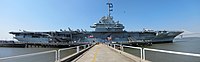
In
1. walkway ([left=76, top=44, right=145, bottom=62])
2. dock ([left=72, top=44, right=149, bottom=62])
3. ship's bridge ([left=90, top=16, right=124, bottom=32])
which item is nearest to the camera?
dock ([left=72, top=44, right=149, bottom=62])

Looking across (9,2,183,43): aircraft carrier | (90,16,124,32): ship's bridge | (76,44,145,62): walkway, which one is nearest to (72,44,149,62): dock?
(76,44,145,62): walkway

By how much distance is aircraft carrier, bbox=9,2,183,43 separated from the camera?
76312 millimetres

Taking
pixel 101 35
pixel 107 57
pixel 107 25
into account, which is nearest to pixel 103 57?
pixel 107 57

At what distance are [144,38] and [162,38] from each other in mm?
9434

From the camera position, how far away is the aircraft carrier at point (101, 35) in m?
76.3

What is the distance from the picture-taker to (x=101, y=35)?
274ft

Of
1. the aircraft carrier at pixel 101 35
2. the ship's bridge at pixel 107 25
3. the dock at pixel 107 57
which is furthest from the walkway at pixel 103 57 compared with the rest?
the ship's bridge at pixel 107 25

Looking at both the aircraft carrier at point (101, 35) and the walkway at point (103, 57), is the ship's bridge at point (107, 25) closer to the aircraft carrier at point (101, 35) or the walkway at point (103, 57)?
the aircraft carrier at point (101, 35)

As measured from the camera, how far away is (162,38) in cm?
8456

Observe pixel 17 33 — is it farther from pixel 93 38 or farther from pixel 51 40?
pixel 93 38

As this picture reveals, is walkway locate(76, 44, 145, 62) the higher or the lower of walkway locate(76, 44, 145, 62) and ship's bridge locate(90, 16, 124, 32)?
the lower

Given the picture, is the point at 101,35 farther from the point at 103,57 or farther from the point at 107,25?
the point at 103,57

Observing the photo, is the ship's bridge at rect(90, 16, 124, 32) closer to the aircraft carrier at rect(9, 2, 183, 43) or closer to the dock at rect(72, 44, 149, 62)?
the aircraft carrier at rect(9, 2, 183, 43)

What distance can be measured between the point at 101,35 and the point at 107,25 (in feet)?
26.6
